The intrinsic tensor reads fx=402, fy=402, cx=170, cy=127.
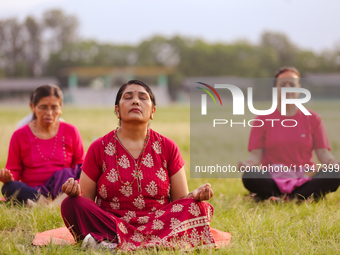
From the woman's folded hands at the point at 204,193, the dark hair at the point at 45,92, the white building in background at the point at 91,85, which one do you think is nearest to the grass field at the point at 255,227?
the woman's folded hands at the point at 204,193

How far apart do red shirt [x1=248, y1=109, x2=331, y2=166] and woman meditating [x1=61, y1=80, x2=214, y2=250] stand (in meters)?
1.75

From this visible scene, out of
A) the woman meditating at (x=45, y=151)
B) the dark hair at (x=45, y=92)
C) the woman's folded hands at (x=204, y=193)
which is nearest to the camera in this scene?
the woman's folded hands at (x=204, y=193)

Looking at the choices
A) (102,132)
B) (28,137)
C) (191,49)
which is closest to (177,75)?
(191,49)

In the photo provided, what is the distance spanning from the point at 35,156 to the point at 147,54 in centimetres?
6256

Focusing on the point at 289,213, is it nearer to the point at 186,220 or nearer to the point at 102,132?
the point at 186,220

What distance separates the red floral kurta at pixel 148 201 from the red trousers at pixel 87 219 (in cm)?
6

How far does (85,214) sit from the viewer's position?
270 cm

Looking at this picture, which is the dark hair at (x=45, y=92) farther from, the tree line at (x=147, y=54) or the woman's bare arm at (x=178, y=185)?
the tree line at (x=147, y=54)

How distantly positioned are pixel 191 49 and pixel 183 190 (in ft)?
210

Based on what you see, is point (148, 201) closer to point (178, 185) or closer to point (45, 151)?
point (178, 185)

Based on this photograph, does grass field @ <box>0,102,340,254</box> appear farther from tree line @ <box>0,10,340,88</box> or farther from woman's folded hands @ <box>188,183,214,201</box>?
tree line @ <box>0,10,340,88</box>

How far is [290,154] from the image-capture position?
14.4ft

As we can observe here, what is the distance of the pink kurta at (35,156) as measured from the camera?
4094mm

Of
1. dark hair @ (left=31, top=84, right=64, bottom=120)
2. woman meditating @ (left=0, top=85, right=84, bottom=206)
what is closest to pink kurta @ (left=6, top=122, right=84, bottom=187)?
woman meditating @ (left=0, top=85, right=84, bottom=206)
